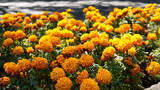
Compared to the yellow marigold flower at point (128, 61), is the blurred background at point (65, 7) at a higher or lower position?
lower

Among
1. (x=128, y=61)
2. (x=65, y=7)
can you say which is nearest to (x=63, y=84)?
(x=128, y=61)

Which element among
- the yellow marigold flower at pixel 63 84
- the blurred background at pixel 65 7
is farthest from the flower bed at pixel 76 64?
the blurred background at pixel 65 7

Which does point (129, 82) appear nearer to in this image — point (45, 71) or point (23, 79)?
point (45, 71)

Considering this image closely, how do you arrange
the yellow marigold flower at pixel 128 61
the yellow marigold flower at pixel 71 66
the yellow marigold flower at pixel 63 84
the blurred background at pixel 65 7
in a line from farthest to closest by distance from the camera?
the blurred background at pixel 65 7
the yellow marigold flower at pixel 128 61
the yellow marigold flower at pixel 71 66
the yellow marigold flower at pixel 63 84

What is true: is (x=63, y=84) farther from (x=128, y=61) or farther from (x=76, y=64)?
(x=128, y=61)

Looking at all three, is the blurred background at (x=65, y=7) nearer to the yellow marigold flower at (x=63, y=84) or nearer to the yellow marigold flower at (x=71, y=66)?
the yellow marigold flower at (x=71, y=66)

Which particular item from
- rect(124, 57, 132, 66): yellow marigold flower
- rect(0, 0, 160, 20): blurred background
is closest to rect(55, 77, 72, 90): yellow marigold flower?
rect(124, 57, 132, 66): yellow marigold flower

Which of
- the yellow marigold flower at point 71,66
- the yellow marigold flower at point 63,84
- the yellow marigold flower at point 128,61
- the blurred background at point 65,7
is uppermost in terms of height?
the yellow marigold flower at point 71,66

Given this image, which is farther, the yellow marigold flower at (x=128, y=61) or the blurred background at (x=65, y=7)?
the blurred background at (x=65, y=7)

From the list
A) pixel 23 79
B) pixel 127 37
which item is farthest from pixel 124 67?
pixel 23 79

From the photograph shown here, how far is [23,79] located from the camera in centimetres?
187

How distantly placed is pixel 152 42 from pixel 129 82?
130 centimetres

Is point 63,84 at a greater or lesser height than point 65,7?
greater

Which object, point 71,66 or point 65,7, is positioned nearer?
point 71,66
